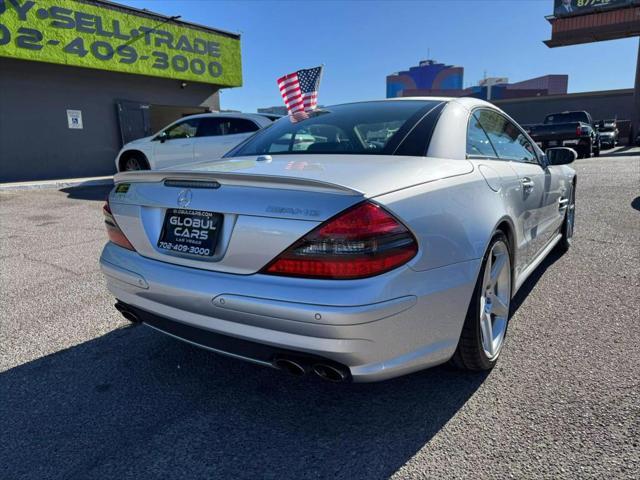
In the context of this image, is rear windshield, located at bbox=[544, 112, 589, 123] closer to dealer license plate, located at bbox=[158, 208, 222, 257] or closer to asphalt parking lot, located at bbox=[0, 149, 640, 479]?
asphalt parking lot, located at bbox=[0, 149, 640, 479]

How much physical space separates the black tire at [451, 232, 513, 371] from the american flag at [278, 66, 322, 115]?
800cm

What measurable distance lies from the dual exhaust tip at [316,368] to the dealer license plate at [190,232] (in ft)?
1.88

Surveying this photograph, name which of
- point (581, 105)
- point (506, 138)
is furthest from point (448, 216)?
point (581, 105)

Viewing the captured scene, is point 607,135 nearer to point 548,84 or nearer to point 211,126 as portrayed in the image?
point 211,126

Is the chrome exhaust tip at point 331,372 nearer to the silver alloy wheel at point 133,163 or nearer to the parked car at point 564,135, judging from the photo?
the silver alloy wheel at point 133,163

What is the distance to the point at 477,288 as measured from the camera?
226 cm

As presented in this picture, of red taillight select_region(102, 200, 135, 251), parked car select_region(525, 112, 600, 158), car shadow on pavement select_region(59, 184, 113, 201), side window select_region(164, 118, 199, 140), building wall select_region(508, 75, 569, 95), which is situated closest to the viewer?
red taillight select_region(102, 200, 135, 251)

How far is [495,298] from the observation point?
8.66 ft

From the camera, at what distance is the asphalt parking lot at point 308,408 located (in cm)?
189

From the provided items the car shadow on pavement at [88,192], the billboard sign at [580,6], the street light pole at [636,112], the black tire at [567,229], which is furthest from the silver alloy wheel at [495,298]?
the billboard sign at [580,6]

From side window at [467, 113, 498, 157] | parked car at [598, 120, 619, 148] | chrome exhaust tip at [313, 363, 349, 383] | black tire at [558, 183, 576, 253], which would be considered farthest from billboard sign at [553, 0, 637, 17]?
chrome exhaust tip at [313, 363, 349, 383]

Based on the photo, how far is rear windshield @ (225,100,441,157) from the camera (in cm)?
262

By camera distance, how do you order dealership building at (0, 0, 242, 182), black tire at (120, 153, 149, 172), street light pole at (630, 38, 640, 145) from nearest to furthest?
black tire at (120, 153, 149, 172), dealership building at (0, 0, 242, 182), street light pole at (630, 38, 640, 145)

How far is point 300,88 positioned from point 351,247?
9269 millimetres
